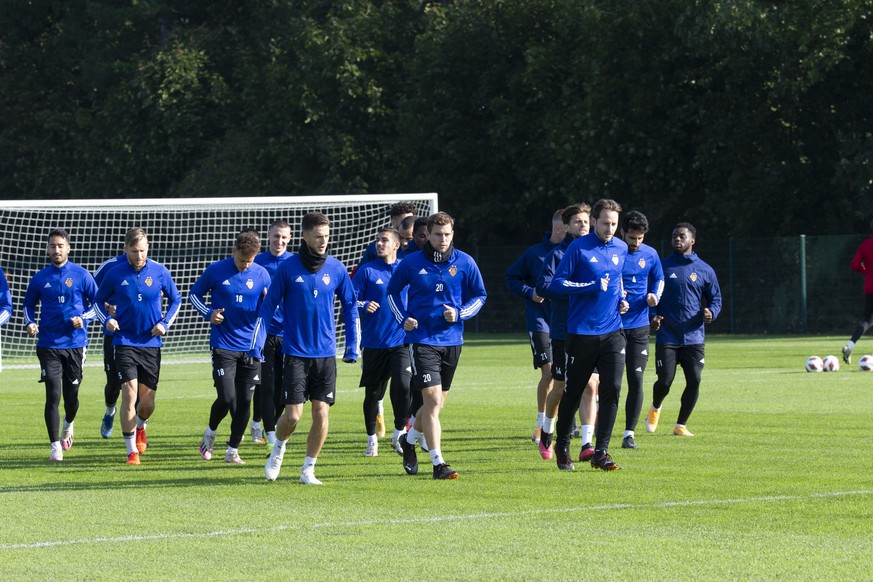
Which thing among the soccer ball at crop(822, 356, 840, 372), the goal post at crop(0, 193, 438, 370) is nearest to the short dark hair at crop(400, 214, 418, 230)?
the goal post at crop(0, 193, 438, 370)

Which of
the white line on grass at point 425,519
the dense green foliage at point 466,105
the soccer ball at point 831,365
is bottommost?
the soccer ball at point 831,365

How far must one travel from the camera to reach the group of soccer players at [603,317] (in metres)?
11.8

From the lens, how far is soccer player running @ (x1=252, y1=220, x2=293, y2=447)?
14.0m

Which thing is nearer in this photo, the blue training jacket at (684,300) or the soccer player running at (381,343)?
the soccer player running at (381,343)

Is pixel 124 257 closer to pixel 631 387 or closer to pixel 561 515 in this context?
pixel 631 387

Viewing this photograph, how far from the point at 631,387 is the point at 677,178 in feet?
85.3

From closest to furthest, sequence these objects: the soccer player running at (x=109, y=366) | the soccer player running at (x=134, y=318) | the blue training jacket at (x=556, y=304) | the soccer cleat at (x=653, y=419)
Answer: the blue training jacket at (x=556, y=304) → the soccer player running at (x=134, y=318) → the soccer player running at (x=109, y=366) → the soccer cleat at (x=653, y=419)

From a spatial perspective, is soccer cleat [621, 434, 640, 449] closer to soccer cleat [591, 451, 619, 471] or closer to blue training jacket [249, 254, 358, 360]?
soccer cleat [591, 451, 619, 471]

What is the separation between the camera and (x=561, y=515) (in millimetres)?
9469

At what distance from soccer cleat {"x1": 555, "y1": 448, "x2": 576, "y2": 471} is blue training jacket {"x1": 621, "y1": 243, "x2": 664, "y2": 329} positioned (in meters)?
1.62

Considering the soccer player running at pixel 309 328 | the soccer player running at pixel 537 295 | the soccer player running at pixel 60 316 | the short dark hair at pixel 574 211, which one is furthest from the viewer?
the soccer player running at pixel 60 316

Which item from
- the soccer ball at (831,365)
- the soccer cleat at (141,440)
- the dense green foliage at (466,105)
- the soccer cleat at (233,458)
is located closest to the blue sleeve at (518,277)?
the soccer cleat at (233,458)

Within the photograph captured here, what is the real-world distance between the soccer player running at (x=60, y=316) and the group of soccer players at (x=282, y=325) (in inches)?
0.5

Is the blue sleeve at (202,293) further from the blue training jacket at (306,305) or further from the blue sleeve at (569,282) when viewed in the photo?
the blue sleeve at (569,282)
